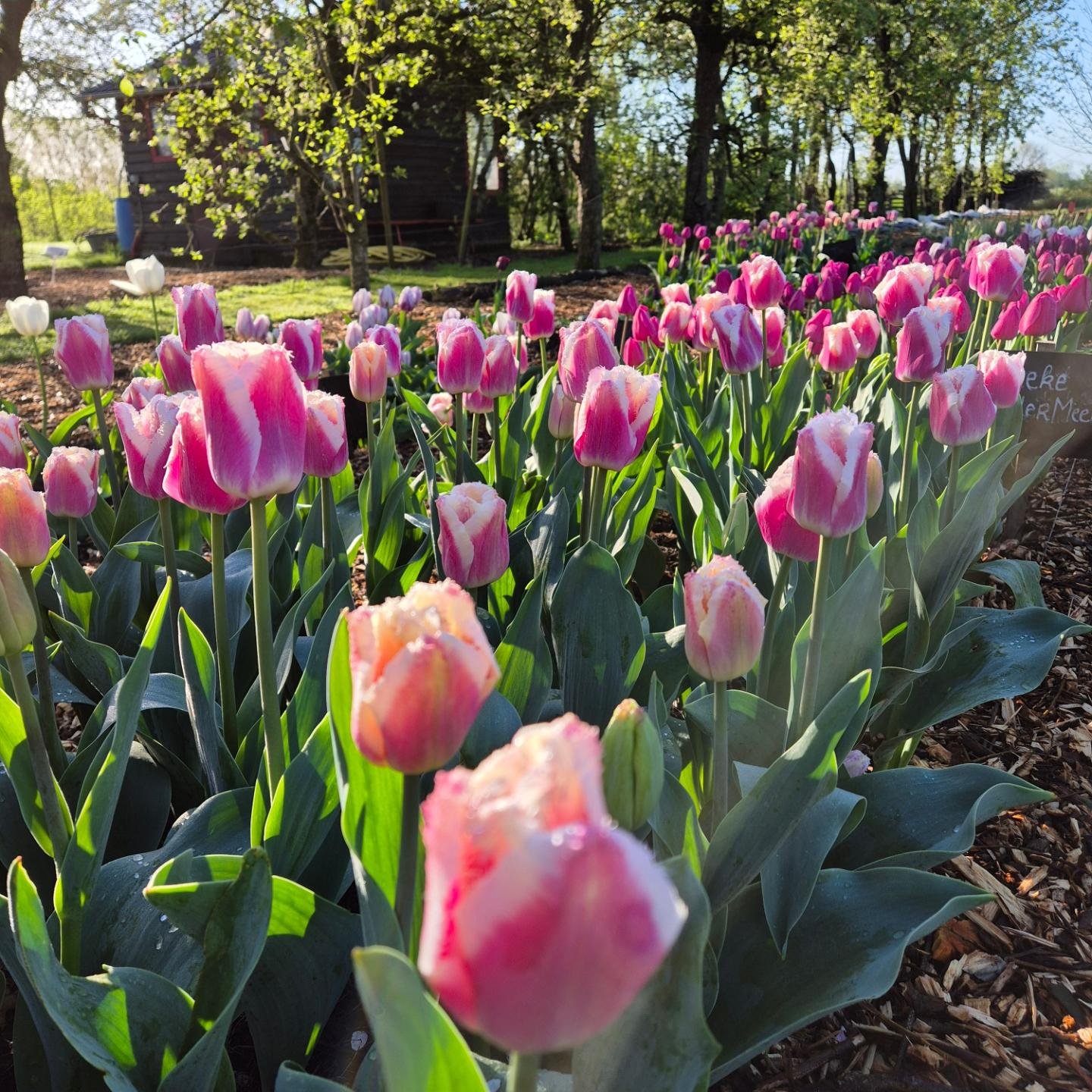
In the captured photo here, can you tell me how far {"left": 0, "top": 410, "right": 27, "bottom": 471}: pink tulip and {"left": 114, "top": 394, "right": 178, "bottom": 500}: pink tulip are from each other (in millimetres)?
367

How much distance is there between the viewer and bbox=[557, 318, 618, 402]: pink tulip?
77.5 inches

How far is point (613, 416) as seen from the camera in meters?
1.57

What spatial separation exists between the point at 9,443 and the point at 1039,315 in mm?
2651

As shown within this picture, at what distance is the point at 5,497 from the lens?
116cm

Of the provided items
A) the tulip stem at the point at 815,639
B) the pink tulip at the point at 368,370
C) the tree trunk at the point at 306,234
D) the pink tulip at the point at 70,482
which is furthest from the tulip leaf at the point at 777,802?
the tree trunk at the point at 306,234

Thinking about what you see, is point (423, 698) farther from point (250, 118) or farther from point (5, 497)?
point (250, 118)

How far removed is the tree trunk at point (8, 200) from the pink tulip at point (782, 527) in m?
11.5

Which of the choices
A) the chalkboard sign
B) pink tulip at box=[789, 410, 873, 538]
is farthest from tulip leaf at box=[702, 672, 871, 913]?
the chalkboard sign

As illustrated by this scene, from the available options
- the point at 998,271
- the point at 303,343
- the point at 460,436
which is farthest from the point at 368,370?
the point at 998,271

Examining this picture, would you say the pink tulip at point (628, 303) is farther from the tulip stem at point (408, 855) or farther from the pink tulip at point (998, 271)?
the tulip stem at point (408, 855)

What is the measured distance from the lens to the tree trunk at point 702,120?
14.3m

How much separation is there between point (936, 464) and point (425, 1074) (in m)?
2.20

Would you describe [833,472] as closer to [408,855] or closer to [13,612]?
[408,855]

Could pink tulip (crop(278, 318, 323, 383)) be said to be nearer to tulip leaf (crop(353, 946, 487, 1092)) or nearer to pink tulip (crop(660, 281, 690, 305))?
pink tulip (crop(660, 281, 690, 305))
